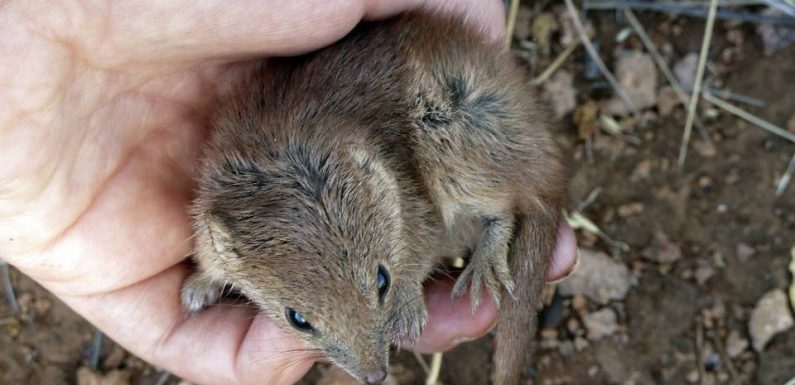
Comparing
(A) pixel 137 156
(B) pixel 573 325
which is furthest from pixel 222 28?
(B) pixel 573 325

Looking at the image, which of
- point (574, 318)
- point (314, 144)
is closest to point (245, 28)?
point (314, 144)

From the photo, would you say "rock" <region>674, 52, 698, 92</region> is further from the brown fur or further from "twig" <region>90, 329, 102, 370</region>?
"twig" <region>90, 329, 102, 370</region>

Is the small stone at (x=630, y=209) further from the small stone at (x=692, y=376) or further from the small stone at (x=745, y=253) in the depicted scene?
the small stone at (x=692, y=376)

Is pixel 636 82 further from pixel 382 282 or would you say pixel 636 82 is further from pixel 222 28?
pixel 222 28

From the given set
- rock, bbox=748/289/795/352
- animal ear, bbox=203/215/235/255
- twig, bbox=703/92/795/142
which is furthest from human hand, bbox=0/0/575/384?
twig, bbox=703/92/795/142

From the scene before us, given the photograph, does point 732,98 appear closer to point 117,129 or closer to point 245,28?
point 245,28

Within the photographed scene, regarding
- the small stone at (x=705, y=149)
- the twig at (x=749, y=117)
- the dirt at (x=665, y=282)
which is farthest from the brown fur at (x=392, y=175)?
the twig at (x=749, y=117)
